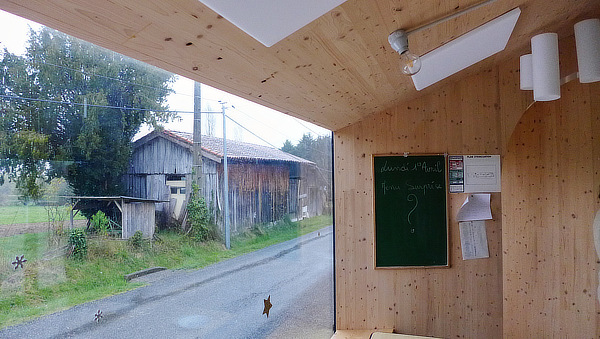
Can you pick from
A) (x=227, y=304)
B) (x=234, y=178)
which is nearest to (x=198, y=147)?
(x=234, y=178)

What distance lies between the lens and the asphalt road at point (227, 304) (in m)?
1.45

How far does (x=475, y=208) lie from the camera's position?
124 inches

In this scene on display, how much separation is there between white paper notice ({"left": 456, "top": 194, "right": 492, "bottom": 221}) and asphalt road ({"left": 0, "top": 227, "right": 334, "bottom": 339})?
113 cm

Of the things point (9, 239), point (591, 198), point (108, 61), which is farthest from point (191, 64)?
point (591, 198)

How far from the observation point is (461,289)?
314 cm

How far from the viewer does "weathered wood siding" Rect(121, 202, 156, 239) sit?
5.22ft

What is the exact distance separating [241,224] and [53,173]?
1.19 m

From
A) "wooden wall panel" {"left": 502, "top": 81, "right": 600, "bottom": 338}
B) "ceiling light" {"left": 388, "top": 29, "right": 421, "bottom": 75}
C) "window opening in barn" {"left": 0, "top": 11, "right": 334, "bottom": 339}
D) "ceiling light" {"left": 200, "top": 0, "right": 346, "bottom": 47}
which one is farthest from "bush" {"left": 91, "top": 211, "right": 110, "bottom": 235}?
"wooden wall panel" {"left": 502, "top": 81, "right": 600, "bottom": 338}

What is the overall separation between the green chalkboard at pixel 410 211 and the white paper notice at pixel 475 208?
144 millimetres

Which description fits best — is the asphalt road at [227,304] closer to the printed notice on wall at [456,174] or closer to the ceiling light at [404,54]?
the printed notice on wall at [456,174]

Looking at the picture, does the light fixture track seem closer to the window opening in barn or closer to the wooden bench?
the window opening in barn

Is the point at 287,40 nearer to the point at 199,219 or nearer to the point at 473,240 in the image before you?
the point at 199,219

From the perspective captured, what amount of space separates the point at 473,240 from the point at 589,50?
1.58 metres

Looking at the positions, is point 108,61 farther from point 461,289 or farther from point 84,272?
point 461,289
